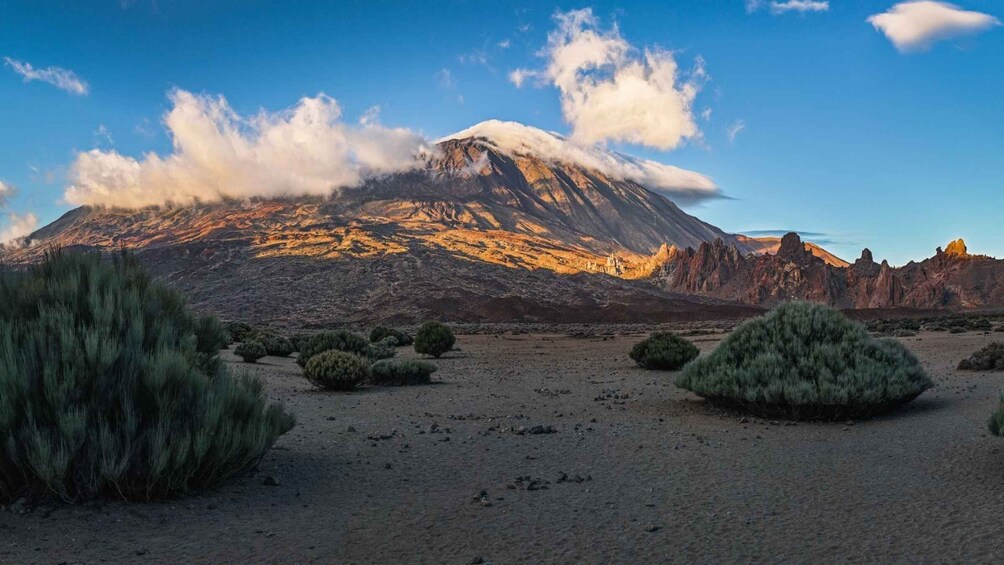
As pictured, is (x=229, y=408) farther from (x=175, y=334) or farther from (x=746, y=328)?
(x=746, y=328)

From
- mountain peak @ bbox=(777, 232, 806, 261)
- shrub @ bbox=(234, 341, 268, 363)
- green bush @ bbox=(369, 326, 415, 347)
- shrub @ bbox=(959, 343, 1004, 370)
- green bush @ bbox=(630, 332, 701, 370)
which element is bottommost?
green bush @ bbox=(369, 326, 415, 347)

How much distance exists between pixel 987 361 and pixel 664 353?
26.9 ft

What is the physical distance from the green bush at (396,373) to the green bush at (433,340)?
11.9 m

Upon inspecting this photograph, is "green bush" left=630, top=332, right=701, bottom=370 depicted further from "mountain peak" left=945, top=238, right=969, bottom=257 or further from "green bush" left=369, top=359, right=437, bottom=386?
"mountain peak" left=945, top=238, right=969, bottom=257

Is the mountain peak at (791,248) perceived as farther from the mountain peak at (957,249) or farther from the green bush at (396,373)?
the green bush at (396,373)

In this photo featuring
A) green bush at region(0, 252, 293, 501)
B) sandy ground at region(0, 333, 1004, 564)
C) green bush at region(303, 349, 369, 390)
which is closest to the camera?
sandy ground at region(0, 333, 1004, 564)

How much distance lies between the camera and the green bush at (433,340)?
2974cm

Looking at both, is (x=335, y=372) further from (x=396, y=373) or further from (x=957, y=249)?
(x=957, y=249)

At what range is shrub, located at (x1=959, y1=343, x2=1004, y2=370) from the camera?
53.3 ft

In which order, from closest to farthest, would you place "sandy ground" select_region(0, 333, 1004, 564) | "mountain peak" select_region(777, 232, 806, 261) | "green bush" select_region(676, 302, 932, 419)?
"sandy ground" select_region(0, 333, 1004, 564) → "green bush" select_region(676, 302, 932, 419) → "mountain peak" select_region(777, 232, 806, 261)

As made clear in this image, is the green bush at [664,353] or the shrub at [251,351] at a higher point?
the green bush at [664,353]

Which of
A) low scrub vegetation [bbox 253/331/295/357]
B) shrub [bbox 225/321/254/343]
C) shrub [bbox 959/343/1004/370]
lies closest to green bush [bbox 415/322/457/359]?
low scrub vegetation [bbox 253/331/295/357]

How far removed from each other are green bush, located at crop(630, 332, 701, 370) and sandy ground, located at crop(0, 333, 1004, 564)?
9.88 meters

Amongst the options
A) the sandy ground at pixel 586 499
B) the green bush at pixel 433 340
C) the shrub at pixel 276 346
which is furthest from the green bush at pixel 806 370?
the shrub at pixel 276 346
